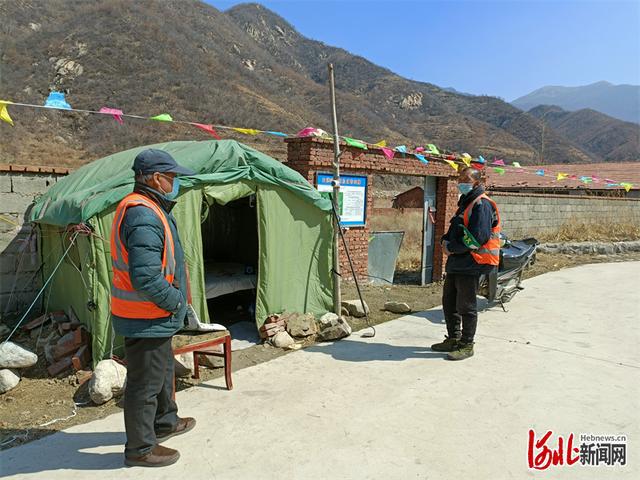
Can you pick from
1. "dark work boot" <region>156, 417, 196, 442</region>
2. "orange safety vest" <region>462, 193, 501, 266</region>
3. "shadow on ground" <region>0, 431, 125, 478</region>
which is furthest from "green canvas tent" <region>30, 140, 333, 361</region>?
"orange safety vest" <region>462, 193, 501, 266</region>

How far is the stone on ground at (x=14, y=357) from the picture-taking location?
4.61 meters

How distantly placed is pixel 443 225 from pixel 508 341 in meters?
4.37

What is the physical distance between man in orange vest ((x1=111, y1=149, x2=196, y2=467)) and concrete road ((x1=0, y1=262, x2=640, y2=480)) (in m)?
0.35

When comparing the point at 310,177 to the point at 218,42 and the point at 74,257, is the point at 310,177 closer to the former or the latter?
the point at 74,257

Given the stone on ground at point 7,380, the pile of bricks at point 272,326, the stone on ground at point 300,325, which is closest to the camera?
the stone on ground at point 7,380

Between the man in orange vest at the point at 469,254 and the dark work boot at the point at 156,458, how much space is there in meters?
3.13

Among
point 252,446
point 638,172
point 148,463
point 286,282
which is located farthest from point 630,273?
point 638,172

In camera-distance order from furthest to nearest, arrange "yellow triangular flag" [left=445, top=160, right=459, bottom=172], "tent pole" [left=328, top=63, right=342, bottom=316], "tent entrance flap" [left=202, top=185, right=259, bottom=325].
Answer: "yellow triangular flag" [left=445, top=160, right=459, bottom=172], "tent entrance flap" [left=202, top=185, right=259, bottom=325], "tent pole" [left=328, top=63, right=342, bottom=316]

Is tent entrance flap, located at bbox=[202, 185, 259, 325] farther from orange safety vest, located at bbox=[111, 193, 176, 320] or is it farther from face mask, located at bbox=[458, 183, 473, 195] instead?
orange safety vest, located at bbox=[111, 193, 176, 320]

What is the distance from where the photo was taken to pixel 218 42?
47906 mm

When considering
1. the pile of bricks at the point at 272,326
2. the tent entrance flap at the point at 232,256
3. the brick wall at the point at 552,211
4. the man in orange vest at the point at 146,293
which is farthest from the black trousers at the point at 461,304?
the brick wall at the point at 552,211

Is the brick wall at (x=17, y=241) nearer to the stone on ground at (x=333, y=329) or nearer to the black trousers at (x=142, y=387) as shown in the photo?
the stone on ground at (x=333, y=329)

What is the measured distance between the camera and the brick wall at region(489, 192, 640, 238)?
1323cm

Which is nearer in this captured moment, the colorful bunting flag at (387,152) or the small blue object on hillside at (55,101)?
the small blue object on hillside at (55,101)
